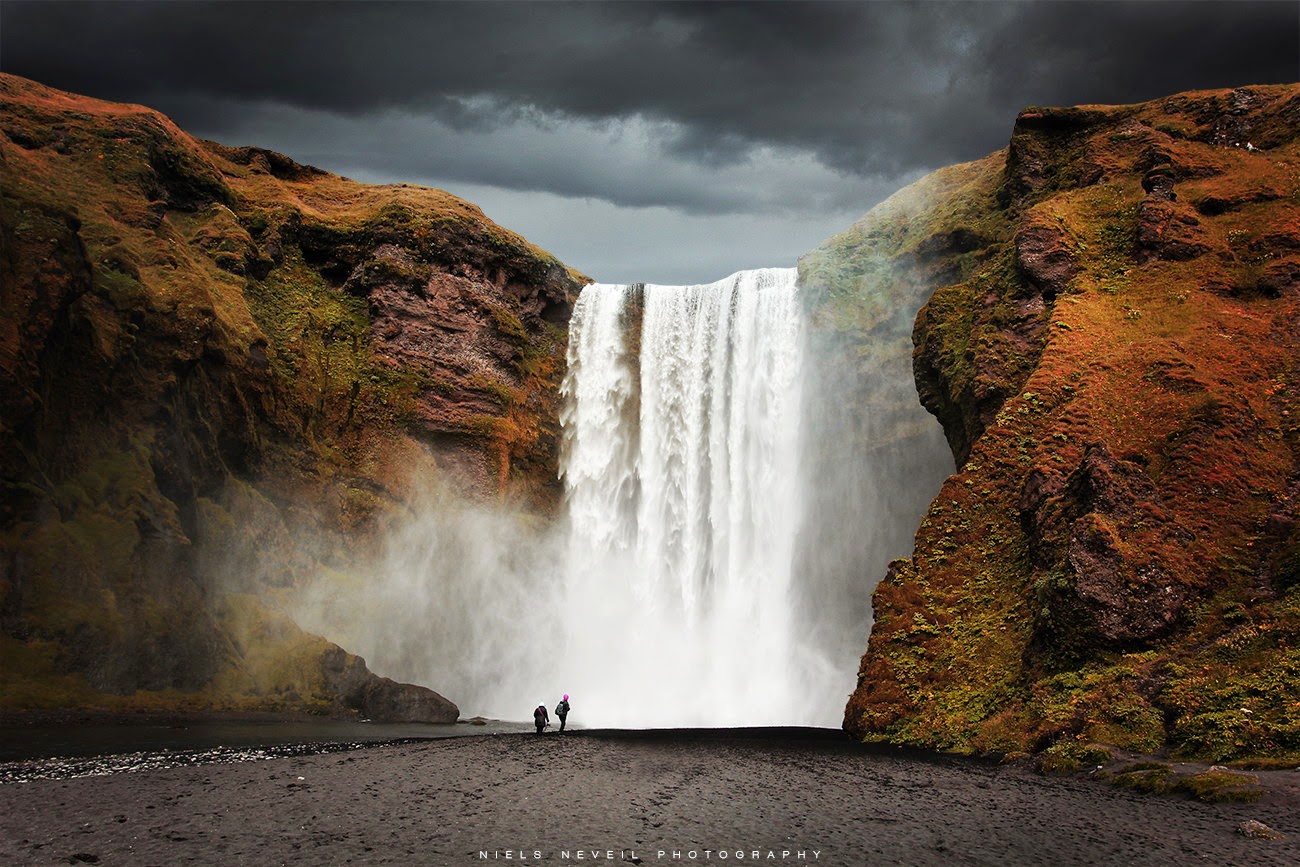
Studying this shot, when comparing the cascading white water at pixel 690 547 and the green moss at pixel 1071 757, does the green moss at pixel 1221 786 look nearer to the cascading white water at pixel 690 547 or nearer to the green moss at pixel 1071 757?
the green moss at pixel 1071 757

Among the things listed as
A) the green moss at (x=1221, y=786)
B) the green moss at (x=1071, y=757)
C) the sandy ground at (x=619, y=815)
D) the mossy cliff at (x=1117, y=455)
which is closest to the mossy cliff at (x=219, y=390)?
the sandy ground at (x=619, y=815)

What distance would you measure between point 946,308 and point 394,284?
27378 mm

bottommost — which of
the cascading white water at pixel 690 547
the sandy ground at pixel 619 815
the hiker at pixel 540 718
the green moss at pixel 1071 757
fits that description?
the hiker at pixel 540 718

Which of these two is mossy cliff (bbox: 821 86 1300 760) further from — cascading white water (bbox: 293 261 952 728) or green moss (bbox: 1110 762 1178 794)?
cascading white water (bbox: 293 261 952 728)

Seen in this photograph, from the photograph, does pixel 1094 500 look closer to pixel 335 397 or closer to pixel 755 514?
pixel 755 514

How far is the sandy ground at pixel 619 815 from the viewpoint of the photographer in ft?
37.6

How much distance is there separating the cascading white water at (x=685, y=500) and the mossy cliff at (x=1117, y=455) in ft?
34.8

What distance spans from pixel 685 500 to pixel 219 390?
2163 cm

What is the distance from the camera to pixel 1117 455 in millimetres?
23875

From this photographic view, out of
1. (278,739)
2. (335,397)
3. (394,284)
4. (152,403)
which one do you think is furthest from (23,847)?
(394,284)

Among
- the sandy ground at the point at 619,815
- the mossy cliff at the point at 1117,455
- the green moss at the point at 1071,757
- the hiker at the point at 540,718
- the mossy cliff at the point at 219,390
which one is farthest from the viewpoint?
the mossy cliff at the point at 219,390

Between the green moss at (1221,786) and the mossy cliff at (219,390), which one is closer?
the green moss at (1221,786)

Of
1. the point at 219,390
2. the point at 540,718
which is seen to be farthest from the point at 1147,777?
the point at 219,390

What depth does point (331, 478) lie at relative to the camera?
40.2 m
